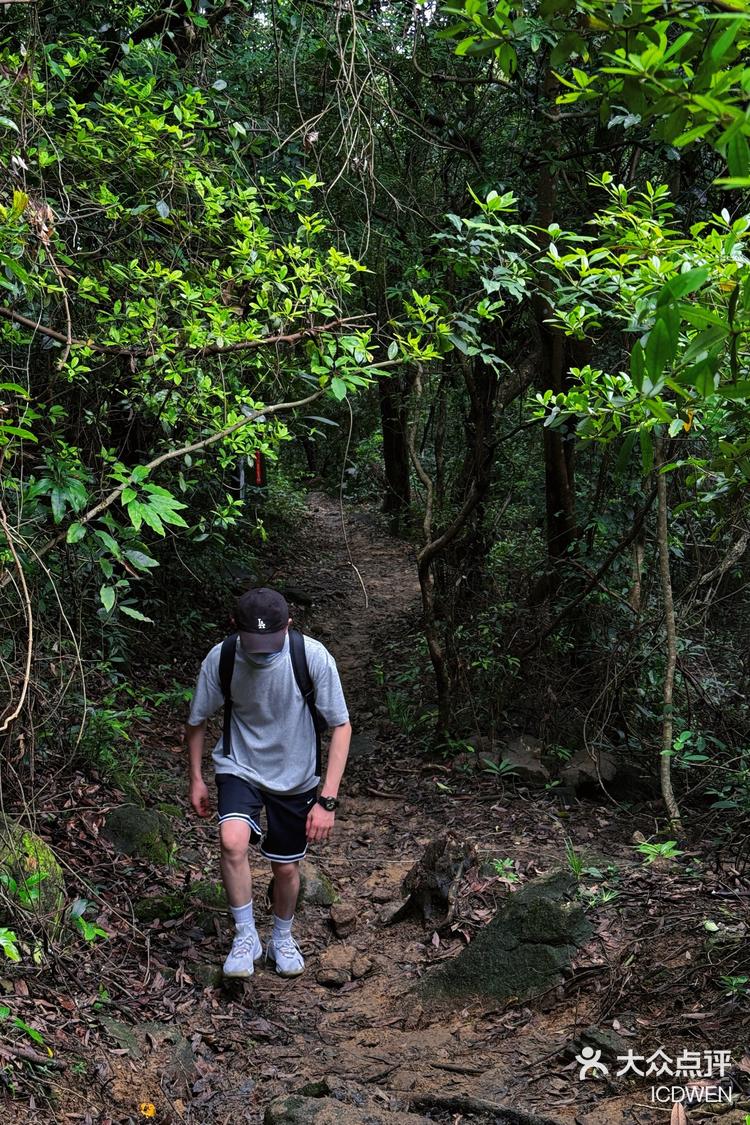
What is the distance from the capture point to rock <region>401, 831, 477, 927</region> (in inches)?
196

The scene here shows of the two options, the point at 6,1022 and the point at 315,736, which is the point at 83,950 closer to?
the point at 6,1022

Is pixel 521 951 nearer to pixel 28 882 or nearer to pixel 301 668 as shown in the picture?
pixel 301 668

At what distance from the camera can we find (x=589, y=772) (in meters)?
7.04

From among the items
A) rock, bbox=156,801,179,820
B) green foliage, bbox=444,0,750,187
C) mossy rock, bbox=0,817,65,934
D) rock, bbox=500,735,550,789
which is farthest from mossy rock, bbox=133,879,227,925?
green foliage, bbox=444,0,750,187

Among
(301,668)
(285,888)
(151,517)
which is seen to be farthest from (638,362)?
(285,888)

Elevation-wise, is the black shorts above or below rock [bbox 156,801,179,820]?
above

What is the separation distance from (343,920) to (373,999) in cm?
76

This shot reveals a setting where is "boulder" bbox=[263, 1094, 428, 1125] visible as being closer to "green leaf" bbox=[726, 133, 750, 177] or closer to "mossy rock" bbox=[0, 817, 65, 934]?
"mossy rock" bbox=[0, 817, 65, 934]

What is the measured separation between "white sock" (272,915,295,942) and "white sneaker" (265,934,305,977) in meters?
0.01

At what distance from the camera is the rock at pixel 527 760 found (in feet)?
23.6

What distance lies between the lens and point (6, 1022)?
324 cm

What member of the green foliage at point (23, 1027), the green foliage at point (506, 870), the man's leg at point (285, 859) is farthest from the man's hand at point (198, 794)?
the green foliage at point (506, 870)

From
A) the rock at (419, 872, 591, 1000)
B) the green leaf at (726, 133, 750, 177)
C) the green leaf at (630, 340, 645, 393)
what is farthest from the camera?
→ the rock at (419, 872, 591, 1000)

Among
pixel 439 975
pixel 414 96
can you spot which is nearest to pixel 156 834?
pixel 439 975
